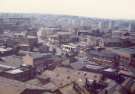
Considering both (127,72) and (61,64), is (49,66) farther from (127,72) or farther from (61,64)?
(127,72)

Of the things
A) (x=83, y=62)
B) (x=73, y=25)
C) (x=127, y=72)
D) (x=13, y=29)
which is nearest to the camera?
(x=127, y=72)

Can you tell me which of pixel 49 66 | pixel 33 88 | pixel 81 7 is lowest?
pixel 33 88

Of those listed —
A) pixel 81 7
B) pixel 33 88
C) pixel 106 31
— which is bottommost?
pixel 33 88

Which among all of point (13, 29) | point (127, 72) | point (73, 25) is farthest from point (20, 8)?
point (127, 72)

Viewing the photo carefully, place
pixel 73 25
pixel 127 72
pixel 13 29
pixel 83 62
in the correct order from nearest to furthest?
pixel 127 72
pixel 83 62
pixel 73 25
pixel 13 29

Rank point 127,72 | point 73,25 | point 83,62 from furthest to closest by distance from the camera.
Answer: point 73,25, point 83,62, point 127,72

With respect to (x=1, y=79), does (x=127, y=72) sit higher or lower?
higher

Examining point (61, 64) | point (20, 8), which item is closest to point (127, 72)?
point (61, 64)

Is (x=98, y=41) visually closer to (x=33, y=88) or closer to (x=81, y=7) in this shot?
(x=81, y=7)

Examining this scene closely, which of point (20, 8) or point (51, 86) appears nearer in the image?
point (51, 86)
